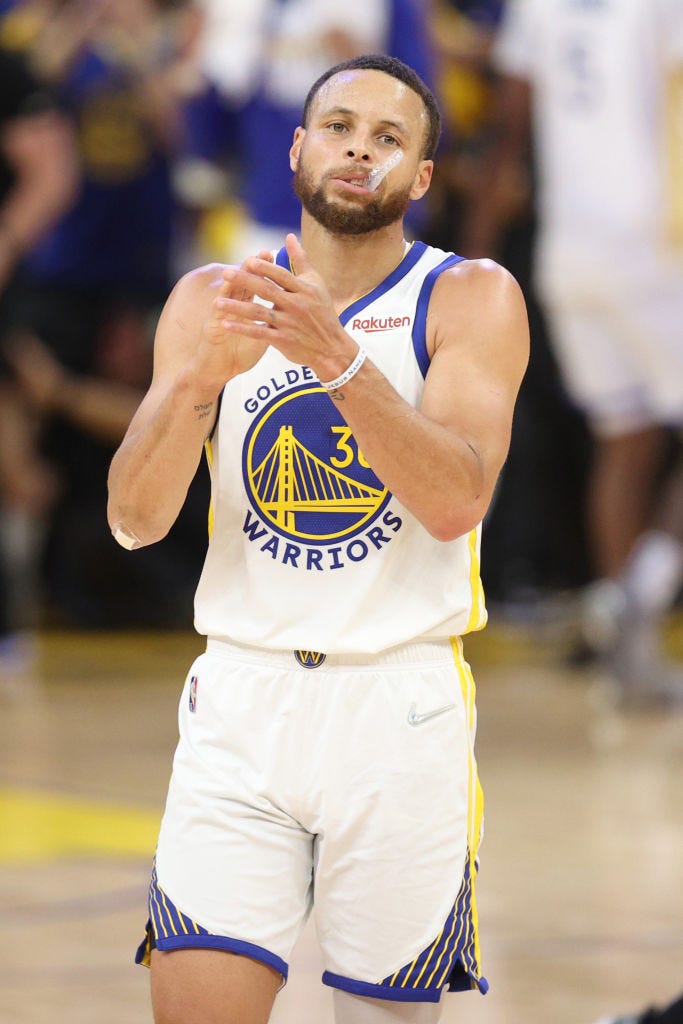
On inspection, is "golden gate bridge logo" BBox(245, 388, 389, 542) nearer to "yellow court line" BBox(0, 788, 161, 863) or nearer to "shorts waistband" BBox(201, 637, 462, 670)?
"shorts waistband" BBox(201, 637, 462, 670)

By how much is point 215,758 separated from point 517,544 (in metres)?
7.44

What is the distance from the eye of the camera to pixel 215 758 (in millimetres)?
2902

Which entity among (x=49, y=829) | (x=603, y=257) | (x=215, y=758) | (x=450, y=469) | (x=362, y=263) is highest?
(x=603, y=257)

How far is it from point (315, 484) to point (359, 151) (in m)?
0.52

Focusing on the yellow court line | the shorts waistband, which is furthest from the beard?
the yellow court line

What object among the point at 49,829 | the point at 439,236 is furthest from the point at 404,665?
the point at 439,236

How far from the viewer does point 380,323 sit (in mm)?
2965

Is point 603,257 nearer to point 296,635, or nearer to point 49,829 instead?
point 49,829

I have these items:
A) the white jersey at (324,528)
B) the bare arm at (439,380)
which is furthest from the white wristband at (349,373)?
the white jersey at (324,528)

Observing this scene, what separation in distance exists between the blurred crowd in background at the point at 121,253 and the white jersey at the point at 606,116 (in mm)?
940

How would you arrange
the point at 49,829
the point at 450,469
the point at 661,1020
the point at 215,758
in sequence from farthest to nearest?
the point at 49,829, the point at 661,1020, the point at 215,758, the point at 450,469

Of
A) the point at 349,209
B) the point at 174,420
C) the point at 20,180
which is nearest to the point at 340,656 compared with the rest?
the point at 174,420

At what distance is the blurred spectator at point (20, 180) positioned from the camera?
8.42m

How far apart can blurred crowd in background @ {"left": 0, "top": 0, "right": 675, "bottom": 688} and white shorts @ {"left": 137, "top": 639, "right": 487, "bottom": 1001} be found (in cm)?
590
